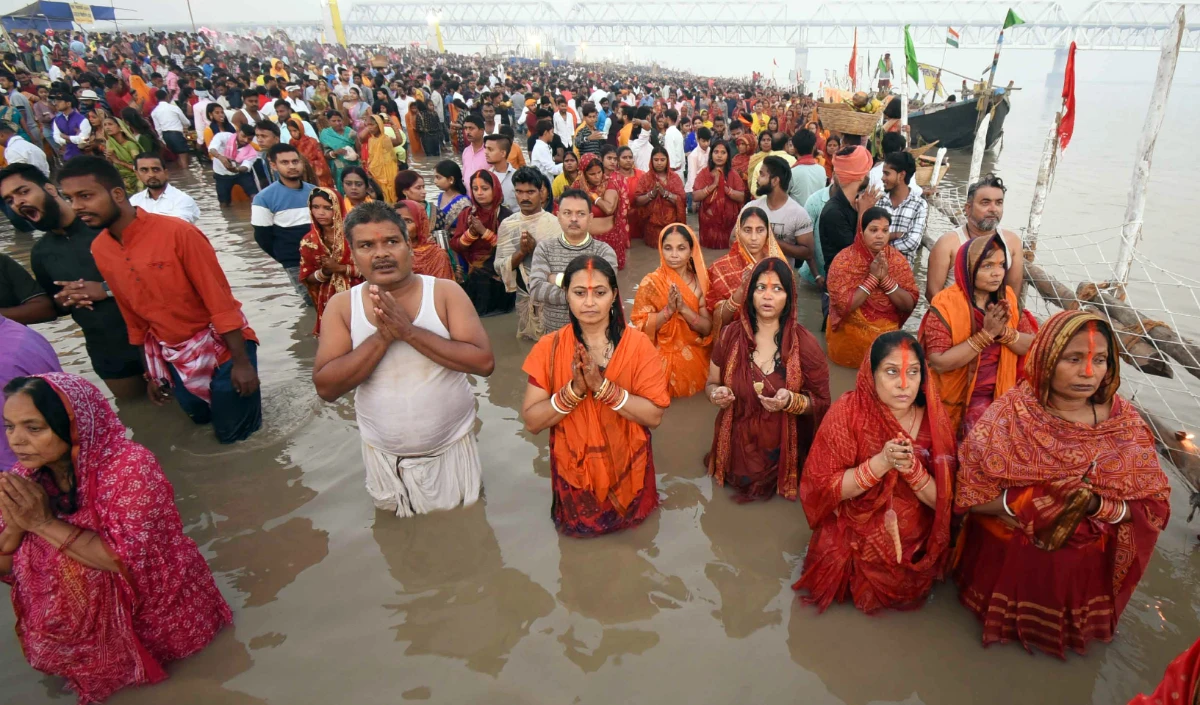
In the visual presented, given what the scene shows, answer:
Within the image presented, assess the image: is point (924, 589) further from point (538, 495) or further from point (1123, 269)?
point (1123, 269)

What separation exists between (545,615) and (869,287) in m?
3.09

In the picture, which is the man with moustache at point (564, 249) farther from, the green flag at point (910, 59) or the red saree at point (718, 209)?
the green flag at point (910, 59)


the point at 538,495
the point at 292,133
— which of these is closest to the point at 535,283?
the point at 538,495

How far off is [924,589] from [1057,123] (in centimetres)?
524

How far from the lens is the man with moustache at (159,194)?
4895 mm

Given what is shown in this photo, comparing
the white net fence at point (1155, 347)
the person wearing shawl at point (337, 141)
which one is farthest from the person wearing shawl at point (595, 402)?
the person wearing shawl at point (337, 141)

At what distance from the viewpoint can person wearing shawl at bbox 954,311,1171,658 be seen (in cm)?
210

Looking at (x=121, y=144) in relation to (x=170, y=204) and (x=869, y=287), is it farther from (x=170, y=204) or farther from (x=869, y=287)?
(x=869, y=287)

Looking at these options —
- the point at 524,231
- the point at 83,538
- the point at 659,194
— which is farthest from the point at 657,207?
the point at 83,538

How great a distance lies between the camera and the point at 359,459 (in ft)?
12.8

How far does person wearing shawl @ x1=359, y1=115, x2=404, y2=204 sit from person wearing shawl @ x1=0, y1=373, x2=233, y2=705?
6.83m

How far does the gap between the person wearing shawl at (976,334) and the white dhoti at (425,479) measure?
2.43m

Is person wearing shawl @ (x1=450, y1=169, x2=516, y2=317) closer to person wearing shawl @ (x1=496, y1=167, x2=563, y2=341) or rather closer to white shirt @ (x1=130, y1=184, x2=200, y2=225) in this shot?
person wearing shawl @ (x1=496, y1=167, x2=563, y2=341)

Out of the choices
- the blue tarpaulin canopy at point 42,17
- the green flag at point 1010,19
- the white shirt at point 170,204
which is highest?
the blue tarpaulin canopy at point 42,17
